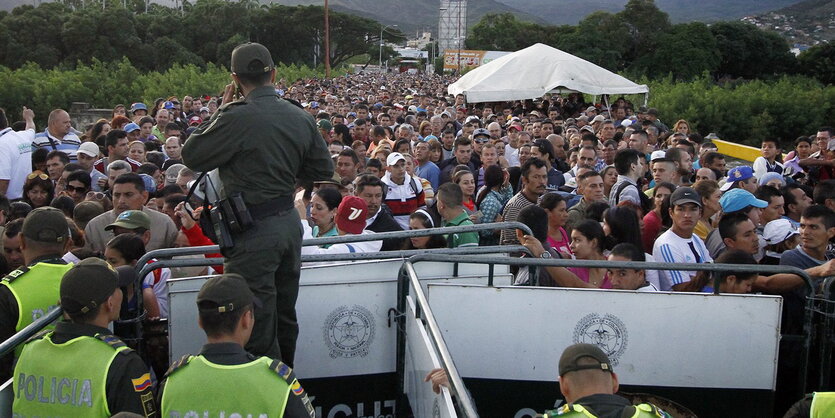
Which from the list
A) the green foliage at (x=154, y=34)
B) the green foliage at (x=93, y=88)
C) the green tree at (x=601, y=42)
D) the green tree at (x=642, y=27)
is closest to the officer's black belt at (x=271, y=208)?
the green foliage at (x=93, y=88)

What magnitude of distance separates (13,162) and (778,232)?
7730mm

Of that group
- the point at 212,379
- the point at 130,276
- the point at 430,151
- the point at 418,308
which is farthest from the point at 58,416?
the point at 430,151

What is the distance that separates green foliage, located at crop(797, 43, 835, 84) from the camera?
60844 millimetres

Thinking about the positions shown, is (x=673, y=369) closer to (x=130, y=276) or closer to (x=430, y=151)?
(x=130, y=276)

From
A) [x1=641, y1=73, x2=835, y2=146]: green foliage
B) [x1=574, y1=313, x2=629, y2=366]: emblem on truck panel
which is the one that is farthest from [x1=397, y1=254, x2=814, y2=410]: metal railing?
[x1=641, y1=73, x2=835, y2=146]: green foliage

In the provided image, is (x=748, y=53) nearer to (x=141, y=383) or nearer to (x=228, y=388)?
(x=141, y=383)

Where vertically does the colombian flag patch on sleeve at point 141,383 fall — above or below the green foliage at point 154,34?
below

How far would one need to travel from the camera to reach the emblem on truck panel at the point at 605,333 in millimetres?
4656

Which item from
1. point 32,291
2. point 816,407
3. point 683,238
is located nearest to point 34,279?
point 32,291

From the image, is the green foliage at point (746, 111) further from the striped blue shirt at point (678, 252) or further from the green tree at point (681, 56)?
the green tree at point (681, 56)

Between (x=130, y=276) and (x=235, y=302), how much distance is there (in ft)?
4.43

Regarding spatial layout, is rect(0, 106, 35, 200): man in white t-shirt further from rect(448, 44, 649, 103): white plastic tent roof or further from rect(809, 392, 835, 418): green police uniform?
rect(448, 44, 649, 103): white plastic tent roof

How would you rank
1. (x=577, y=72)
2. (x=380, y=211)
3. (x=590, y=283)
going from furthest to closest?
(x=577, y=72) → (x=380, y=211) → (x=590, y=283)

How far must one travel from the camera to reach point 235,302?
331 centimetres
